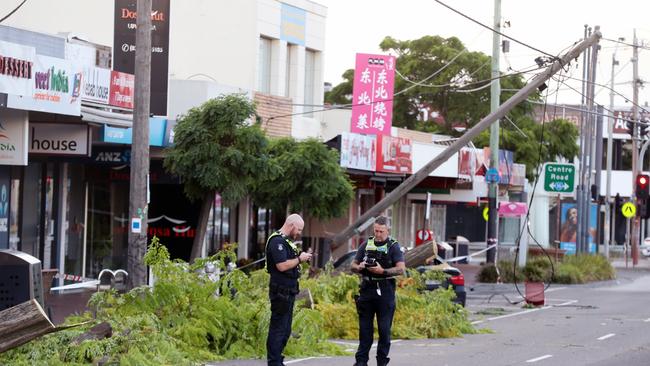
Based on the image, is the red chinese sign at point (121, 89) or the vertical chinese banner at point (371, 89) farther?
the vertical chinese banner at point (371, 89)

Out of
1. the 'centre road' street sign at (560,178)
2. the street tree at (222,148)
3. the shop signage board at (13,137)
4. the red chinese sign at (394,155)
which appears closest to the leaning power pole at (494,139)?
the 'centre road' street sign at (560,178)

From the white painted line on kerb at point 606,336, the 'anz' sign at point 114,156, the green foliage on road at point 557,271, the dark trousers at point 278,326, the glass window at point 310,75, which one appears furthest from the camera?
the glass window at point 310,75

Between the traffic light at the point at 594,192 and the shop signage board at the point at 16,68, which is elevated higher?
the shop signage board at the point at 16,68

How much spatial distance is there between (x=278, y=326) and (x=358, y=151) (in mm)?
18905

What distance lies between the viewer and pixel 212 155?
906 inches

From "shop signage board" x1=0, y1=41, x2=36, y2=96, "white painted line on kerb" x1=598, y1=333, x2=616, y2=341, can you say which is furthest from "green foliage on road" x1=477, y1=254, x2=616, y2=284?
"shop signage board" x1=0, y1=41, x2=36, y2=96

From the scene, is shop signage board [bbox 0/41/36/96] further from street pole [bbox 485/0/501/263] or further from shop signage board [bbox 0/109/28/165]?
street pole [bbox 485/0/501/263]

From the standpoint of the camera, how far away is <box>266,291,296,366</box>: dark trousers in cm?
1273

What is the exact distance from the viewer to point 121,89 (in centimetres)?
2259

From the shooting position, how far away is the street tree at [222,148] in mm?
23008

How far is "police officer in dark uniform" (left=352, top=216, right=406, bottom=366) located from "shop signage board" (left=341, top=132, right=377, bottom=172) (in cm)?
1625

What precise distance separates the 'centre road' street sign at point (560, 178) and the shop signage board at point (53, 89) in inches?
635

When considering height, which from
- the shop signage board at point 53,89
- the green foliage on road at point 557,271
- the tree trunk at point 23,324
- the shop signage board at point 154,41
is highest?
the shop signage board at point 154,41

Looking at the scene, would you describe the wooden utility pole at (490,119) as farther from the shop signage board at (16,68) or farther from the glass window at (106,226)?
the shop signage board at (16,68)
